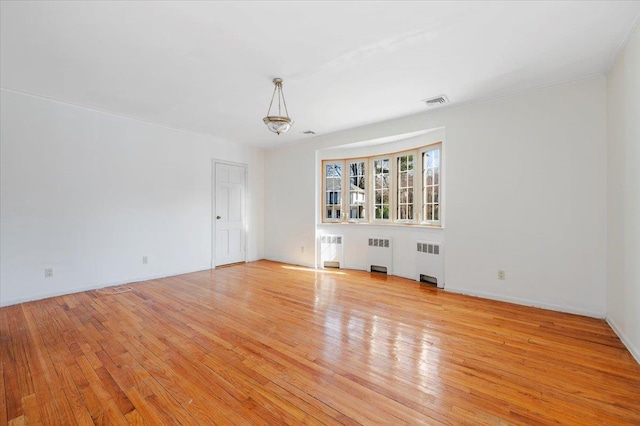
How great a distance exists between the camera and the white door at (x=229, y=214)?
5.91 meters

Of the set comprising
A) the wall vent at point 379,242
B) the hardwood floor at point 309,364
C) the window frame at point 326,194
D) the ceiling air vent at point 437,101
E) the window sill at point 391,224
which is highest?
the ceiling air vent at point 437,101

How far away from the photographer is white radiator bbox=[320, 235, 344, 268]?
5.84 meters

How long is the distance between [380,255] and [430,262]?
1012 millimetres

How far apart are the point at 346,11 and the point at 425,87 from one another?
5.57ft

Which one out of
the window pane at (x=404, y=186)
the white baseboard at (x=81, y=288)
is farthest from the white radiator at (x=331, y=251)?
the white baseboard at (x=81, y=288)

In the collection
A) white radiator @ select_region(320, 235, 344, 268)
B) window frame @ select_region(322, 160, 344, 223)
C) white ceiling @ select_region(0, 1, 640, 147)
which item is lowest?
white radiator @ select_region(320, 235, 344, 268)

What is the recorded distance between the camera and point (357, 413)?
1680mm

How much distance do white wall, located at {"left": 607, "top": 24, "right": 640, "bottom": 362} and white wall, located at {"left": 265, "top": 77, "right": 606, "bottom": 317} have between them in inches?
6.2

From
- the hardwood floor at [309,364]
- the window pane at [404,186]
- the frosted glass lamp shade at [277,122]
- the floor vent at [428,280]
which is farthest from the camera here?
the window pane at [404,186]

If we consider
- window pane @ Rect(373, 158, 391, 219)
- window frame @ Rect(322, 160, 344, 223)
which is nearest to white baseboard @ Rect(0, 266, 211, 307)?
window frame @ Rect(322, 160, 344, 223)

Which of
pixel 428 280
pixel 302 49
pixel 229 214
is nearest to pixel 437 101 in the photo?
pixel 302 49

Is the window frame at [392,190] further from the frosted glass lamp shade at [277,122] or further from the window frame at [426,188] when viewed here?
the frosted glass lamp shade at [277,122]

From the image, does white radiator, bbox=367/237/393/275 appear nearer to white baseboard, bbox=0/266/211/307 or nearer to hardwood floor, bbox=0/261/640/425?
hardwood floor, bbox=0/261/640/425

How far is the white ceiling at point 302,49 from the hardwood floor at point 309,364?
2.74 m
